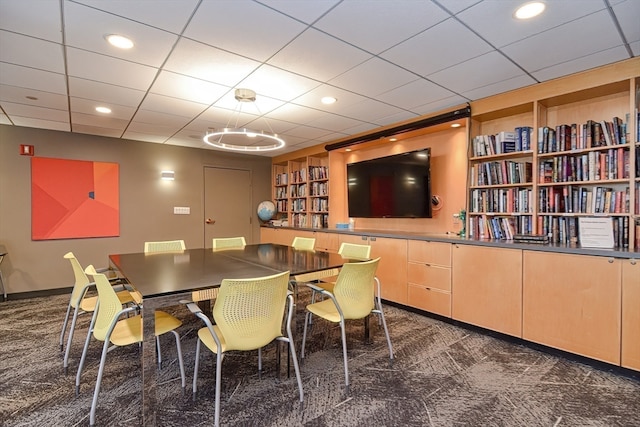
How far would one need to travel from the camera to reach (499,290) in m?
3.01

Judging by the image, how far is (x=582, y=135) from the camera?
2.87 m

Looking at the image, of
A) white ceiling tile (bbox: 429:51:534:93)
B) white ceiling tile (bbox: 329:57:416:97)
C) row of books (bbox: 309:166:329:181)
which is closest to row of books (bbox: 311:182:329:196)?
row of books (bbox: 309:166:329:181)

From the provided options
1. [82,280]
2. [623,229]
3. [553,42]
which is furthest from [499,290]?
[82,280]

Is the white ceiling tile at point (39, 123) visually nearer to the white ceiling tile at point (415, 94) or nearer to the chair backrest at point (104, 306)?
the chair backrest at point (104, 306)

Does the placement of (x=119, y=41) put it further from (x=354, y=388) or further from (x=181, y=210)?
(x=181, y=210)

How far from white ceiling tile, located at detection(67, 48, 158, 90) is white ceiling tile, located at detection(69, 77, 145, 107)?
0.12 meters

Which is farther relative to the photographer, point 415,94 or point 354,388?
point 415,94

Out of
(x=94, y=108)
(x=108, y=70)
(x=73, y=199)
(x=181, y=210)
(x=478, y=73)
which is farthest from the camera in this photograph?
(x=181, y=210)

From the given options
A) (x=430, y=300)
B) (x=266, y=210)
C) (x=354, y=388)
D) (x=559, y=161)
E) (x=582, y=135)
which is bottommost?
(x=354, y=388)

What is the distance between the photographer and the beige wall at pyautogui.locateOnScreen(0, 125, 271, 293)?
4.43m

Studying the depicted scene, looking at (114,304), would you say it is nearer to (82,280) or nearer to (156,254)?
(82,280)

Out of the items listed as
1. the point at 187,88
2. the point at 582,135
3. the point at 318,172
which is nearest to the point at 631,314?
the point at 582,135

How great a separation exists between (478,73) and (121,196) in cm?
540

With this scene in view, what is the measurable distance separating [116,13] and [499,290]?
3.73 metres
